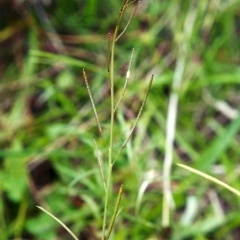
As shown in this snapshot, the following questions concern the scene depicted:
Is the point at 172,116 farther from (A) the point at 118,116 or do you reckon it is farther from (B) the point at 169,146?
(A) the point at 118,116

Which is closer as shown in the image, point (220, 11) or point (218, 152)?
point (218, 152)

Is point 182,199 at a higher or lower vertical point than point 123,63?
lower

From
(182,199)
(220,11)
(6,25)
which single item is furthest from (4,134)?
(220,11)

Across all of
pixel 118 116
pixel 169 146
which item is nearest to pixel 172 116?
pixel 169 146

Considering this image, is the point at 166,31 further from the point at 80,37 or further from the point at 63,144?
the point at 63,144

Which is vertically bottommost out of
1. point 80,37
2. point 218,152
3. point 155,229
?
point 155,229
